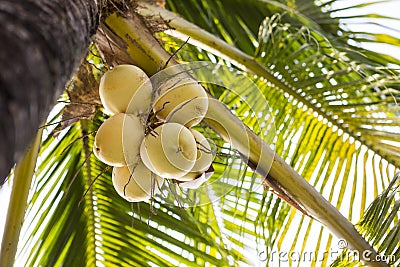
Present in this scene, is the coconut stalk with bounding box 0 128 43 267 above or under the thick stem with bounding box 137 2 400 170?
under

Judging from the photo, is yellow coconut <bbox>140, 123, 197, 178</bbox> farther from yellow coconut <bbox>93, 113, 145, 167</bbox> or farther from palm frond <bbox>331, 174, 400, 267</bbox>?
palm frond <bbox>331, 174, 400, 267</bbox>

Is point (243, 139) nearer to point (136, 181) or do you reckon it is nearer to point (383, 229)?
point (136, 181)

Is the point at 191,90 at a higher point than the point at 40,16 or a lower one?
higher

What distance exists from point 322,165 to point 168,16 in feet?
2.34

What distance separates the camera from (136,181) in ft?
4.31

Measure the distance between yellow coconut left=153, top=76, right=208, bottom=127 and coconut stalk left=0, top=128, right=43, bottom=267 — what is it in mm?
424

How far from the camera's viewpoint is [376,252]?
145 centimetres

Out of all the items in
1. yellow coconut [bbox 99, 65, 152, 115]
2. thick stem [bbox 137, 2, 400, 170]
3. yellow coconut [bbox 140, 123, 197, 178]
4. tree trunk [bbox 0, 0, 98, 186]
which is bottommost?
tree trunk [bbox 0, 0, 98, 186]

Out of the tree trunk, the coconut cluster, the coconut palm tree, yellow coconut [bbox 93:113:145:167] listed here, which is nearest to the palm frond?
the coconut palm tree

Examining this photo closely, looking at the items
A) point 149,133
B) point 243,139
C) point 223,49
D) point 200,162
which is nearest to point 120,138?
point 149,133

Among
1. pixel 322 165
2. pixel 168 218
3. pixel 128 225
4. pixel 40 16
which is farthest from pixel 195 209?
pixel 40 16

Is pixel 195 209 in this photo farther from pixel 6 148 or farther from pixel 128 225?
pixel 6 148

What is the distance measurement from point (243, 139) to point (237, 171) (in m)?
0.23

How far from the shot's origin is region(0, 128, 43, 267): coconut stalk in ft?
4.71
